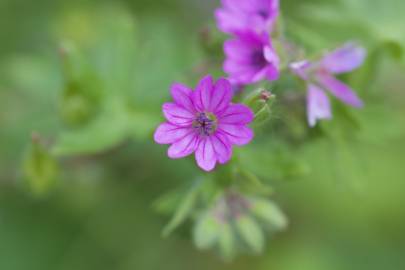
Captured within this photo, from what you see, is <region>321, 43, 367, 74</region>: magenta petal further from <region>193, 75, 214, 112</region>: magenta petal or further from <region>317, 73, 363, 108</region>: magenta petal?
<region>193, 75, 214, 112</region>: magenta petal

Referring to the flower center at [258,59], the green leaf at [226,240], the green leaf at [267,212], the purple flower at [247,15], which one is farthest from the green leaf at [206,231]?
the purple flower at [247,15]

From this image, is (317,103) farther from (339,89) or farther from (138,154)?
(138,154)

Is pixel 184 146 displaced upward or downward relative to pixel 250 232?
upward

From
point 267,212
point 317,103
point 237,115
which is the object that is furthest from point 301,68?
point 267,212

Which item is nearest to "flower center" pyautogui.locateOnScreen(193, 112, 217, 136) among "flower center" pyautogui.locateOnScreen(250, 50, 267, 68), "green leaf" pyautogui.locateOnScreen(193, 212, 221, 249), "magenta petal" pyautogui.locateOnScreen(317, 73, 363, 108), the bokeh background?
"flower center" pyautogui.locateOnScreen(250, 50, 267, 68)

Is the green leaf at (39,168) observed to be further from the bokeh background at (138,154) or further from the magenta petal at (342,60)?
the magenta petal at (342,60)

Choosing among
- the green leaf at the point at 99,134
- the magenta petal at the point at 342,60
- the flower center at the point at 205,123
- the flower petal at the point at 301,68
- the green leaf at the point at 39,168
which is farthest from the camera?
the green leaf at the point at 39,168
